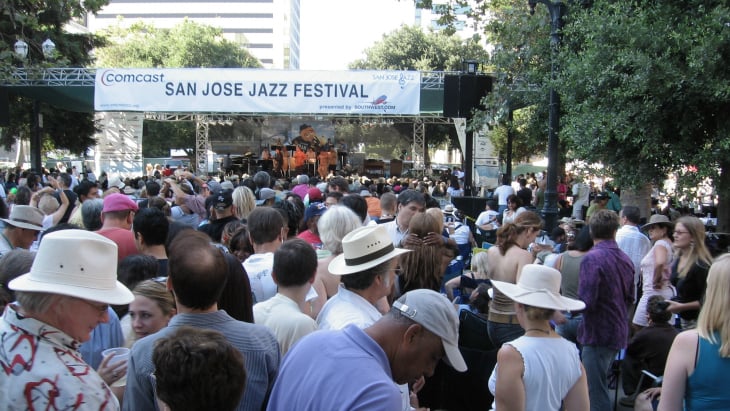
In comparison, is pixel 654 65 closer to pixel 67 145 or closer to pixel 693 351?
pixel 693 351

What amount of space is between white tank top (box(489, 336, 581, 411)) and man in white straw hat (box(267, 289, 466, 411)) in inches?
42.4

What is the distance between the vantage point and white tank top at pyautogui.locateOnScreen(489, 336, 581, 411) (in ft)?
9.45

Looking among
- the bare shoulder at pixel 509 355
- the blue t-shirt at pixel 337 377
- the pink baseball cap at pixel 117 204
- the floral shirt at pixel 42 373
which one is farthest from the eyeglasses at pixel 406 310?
the pink baseball cap at pixel 117 204

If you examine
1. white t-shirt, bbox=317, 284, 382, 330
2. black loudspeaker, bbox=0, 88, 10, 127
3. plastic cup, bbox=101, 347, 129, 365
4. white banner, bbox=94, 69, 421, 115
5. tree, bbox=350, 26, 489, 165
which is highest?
tree, bbox=350, 26, 489, 165

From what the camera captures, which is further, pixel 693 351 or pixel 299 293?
pixel 299 293

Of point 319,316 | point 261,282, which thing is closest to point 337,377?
point 319,316

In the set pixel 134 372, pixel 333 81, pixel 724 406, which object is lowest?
Answer: pixel 724 406

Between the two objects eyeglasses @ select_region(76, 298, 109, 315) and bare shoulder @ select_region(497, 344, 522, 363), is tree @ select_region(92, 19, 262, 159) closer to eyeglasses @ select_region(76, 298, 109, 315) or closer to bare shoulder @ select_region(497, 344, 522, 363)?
bare shoulder @ select_region(497, 344, 522, 363)

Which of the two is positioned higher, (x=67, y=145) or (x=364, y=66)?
(x=364, y=66)

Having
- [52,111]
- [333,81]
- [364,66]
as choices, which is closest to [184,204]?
[333,81]

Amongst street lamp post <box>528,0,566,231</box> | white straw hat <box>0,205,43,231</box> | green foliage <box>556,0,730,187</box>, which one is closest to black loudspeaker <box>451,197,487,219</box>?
street lamp post <box>528,0,566,231</box>

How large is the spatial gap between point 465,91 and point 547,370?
11523 millimetres

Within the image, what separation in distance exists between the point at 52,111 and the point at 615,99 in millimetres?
20672

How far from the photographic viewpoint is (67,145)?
76.4ft
